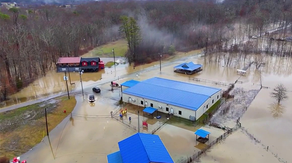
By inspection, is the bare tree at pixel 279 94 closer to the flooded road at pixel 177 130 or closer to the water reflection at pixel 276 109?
the flooded road at pixel 177 130

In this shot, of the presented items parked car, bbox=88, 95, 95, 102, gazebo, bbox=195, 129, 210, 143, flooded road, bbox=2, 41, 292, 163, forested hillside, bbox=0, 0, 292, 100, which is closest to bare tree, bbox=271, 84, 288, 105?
flooded road, bbox=2, 41, 292, 163

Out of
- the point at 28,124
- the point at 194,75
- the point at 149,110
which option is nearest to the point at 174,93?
the point at 149,110

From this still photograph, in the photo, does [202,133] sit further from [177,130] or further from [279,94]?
[279,94]

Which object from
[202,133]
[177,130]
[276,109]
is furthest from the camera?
[276,109]

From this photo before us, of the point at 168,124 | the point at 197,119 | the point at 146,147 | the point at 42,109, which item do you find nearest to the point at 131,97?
the point at 168,124

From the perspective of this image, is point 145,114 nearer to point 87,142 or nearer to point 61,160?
point 87,142

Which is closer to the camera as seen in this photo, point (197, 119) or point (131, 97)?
point (197, 119)
